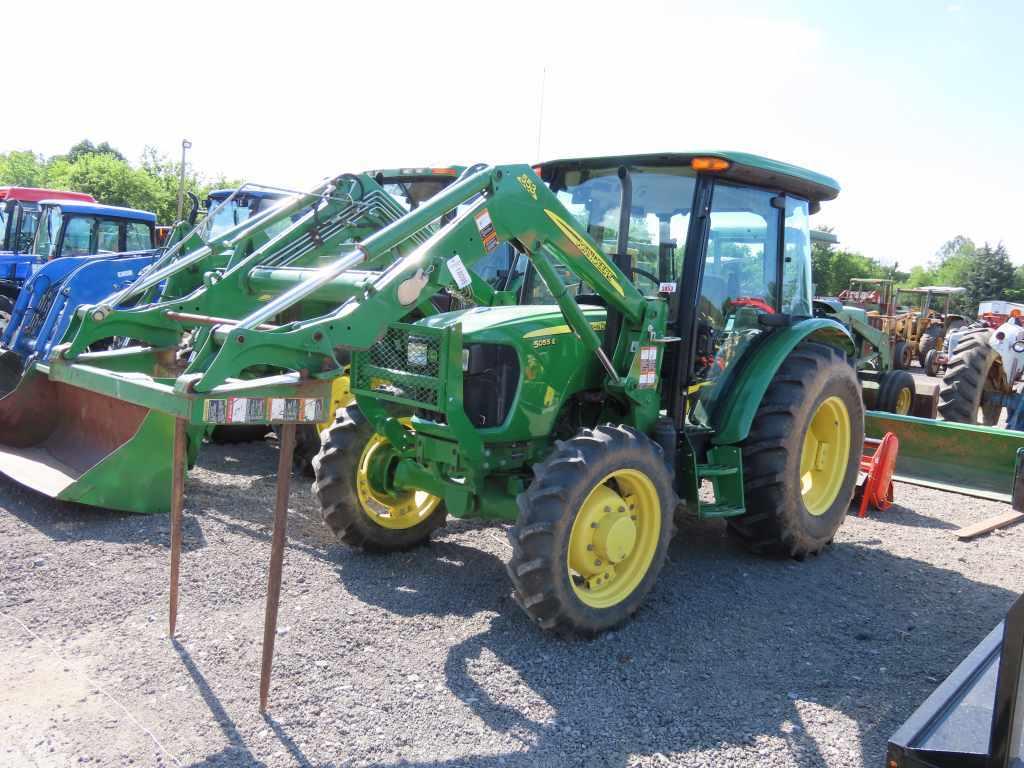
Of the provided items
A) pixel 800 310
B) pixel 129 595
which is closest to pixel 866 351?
pixel 800 310

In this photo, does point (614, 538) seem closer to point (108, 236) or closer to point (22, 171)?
point (108, 236)

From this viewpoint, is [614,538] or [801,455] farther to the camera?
[801,455]

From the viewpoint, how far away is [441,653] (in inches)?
146

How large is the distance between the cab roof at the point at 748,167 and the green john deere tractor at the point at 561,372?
0.06 ft

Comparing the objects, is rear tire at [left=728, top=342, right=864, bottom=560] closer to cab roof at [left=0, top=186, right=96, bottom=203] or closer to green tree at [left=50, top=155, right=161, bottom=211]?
cab roof at [left=0, top=186, right=96, bottom=203]

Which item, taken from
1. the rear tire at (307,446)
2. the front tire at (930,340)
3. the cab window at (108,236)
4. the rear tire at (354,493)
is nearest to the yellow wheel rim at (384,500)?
the rear tire at (354,493)

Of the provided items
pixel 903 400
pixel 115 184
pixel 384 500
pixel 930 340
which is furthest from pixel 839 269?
pixel 384 500

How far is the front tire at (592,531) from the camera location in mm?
3645

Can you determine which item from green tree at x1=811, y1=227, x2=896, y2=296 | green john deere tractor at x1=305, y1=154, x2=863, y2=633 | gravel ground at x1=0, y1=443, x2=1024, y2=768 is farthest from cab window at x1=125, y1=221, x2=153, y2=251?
green tree at x1=811, y1=227, x2=896, y2=296

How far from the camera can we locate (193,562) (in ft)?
15.0

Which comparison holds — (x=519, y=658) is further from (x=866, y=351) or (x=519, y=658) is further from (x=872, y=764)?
(x=866, y=351)

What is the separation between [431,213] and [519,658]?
1973 mm

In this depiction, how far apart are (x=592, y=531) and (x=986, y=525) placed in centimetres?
358

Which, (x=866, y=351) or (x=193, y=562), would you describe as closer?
(x=193, y=562)
